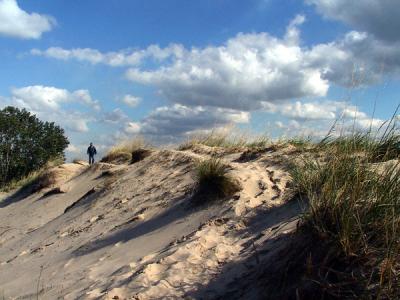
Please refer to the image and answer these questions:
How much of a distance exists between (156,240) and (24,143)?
3302cm

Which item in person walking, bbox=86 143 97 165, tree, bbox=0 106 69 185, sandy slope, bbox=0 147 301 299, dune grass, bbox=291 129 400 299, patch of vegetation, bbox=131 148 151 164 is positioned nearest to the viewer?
dune grass, bbox=291 129 400 299

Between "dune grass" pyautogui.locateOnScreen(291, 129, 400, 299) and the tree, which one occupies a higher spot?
the tree

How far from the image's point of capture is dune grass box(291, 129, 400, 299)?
3684mm

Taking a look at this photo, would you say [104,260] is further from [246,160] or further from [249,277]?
[246,160]

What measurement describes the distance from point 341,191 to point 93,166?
45.2 ft

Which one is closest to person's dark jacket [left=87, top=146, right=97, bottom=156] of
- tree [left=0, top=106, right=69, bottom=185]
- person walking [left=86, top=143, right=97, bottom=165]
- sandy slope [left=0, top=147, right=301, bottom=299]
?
person walking [left=86, top=143, right=97, bottom=165]

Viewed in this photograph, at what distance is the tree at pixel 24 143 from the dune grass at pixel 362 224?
32.8 metres

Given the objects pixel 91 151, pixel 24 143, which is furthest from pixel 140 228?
pixel 24 143

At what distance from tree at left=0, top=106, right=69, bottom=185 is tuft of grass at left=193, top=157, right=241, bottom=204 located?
2913cm

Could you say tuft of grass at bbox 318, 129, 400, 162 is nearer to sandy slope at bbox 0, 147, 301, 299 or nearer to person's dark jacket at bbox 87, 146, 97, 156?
sandy slope at bbox 0, 147, 301, 299

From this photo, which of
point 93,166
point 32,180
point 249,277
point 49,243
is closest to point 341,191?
point 249,277

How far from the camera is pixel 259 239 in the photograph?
5.76 meters

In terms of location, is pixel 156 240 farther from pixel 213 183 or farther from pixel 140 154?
pixel 140 154

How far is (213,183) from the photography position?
26.0 feet
